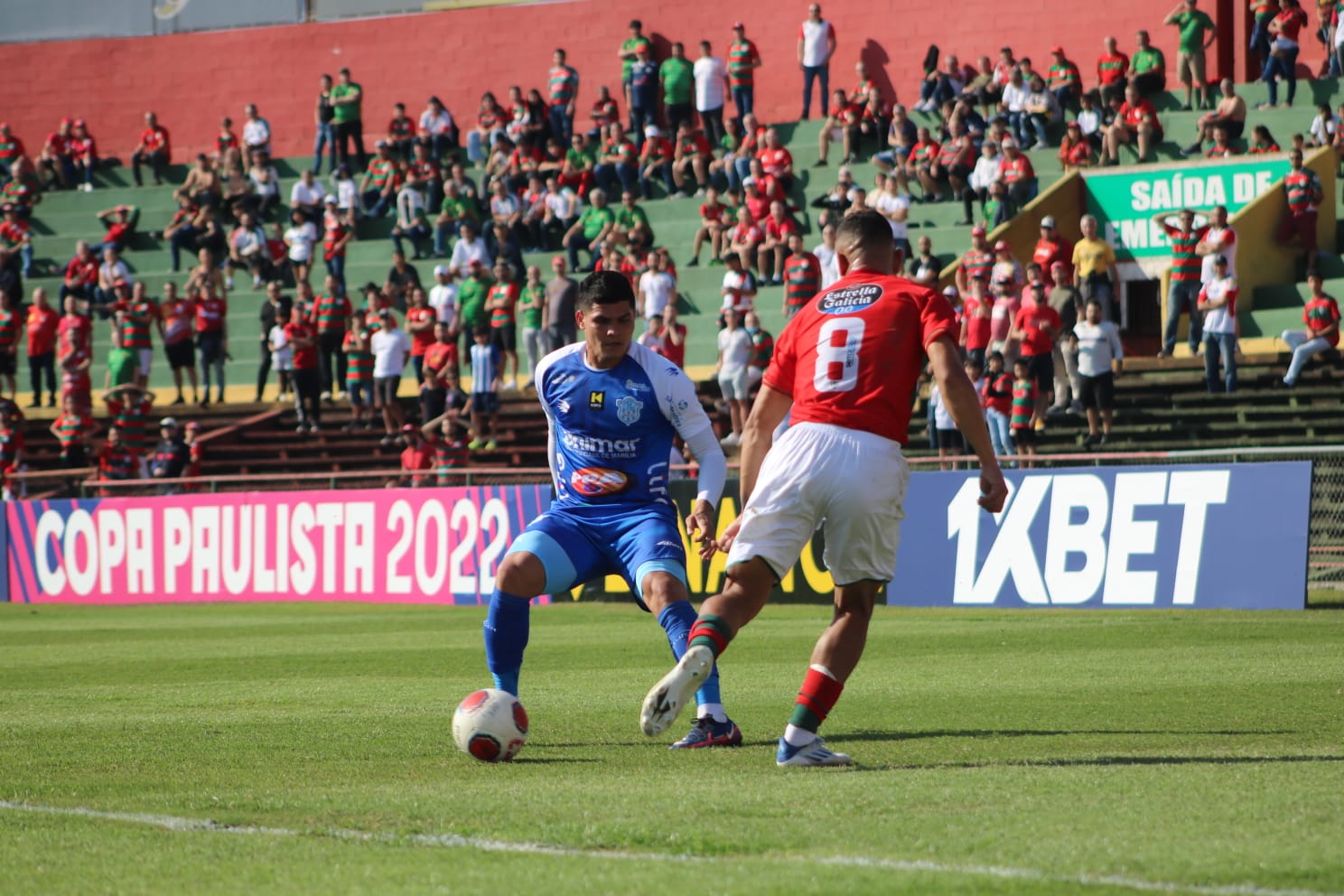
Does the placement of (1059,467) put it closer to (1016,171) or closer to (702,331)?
(1016,171)

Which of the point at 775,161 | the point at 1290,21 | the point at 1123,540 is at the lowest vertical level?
the point at 1123,540

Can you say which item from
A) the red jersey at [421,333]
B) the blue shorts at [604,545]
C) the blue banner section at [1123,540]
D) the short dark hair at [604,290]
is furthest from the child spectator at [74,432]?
the short dark hair at [604,290]

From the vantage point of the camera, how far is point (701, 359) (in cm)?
2909

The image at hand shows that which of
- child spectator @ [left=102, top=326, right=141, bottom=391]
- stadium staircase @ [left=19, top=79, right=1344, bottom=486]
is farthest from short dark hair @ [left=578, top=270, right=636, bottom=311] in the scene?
child spectator @ [left=102, top=326, right=141, bottom=391]

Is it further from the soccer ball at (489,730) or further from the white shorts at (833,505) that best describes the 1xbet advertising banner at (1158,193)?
the soccer ball at (489,730)

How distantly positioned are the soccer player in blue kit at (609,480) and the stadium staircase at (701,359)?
14634 millimetres

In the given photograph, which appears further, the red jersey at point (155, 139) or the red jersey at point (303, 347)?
the red jersey at point (155, 139)

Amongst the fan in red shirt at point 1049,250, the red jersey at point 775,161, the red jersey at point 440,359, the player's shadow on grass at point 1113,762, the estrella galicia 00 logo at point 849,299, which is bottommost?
the player's shadow on grass at point 1113,762

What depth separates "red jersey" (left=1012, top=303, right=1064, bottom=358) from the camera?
22.5m

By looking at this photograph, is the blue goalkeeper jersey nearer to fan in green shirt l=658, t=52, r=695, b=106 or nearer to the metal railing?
the metal railing

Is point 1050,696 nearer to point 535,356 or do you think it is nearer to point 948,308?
point 948,308

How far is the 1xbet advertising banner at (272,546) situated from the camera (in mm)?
22625

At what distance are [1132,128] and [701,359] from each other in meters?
7.67

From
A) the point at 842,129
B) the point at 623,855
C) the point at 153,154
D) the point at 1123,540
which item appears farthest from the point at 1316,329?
the point at 153,154
